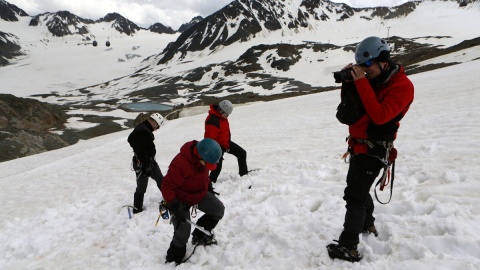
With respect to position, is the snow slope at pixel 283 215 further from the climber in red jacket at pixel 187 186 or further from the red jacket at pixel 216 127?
the red jacket at pixel 216 127

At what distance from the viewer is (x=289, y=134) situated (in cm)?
1688

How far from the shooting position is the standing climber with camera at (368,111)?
156 inches

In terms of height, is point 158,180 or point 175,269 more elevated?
point 158,180

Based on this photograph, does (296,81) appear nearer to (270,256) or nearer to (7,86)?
(270,256)

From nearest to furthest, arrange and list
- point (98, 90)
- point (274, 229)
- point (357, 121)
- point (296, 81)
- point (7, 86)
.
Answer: point (357, 121), point (274, 229), point (296, 81), point (98, 90), point (7, 86)

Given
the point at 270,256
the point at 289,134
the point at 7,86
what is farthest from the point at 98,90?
the point at 270,256

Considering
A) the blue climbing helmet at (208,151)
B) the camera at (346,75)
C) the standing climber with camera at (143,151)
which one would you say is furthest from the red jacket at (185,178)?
the standing climber with camera at (143,151)

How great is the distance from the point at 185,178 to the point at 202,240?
1516mm

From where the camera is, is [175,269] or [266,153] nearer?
[175,269]

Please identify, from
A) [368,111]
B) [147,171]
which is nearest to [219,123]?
[147,171]

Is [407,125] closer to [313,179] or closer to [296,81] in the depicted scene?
[313,179]

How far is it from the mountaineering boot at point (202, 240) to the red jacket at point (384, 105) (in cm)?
337

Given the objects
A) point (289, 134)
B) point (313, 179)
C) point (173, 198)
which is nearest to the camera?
point (173, 198)

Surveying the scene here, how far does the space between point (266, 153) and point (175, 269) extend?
325 inches
